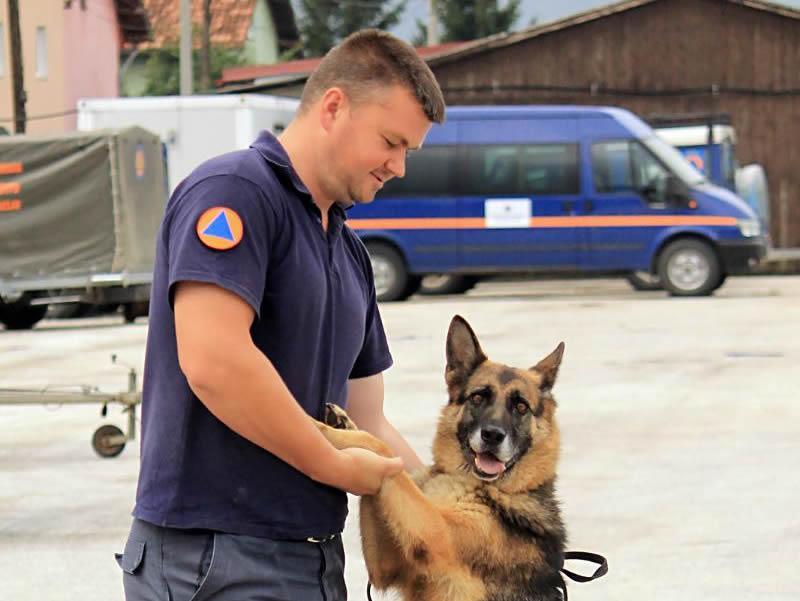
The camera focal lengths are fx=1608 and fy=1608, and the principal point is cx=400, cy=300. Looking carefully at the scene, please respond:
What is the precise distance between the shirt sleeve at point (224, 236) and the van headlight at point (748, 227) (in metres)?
21.2

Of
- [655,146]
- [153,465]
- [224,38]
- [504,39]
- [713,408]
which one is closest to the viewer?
[153,465]

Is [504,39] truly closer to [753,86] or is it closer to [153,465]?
[753,86]

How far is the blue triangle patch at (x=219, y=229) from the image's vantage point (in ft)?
9.04

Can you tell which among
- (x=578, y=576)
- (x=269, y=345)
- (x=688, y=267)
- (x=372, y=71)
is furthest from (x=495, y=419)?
(x=688, y=267)

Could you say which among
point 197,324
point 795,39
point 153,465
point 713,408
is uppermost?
point 795,39

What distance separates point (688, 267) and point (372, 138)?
21069 millimetres

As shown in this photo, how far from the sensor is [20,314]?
21.7 meters

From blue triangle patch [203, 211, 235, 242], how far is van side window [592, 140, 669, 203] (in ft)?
68.6

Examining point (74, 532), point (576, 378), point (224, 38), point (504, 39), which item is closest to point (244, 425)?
point (74, 532)

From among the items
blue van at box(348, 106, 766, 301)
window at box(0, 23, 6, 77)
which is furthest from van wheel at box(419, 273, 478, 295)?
window at box(0, 23, 6, 77)

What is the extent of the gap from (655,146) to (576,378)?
10091mm

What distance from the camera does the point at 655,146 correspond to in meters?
23.3

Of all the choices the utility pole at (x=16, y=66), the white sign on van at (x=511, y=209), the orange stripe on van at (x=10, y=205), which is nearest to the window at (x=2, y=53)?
the utility pole at (x=16, y=66)

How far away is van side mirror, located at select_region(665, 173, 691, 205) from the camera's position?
23.3 m
